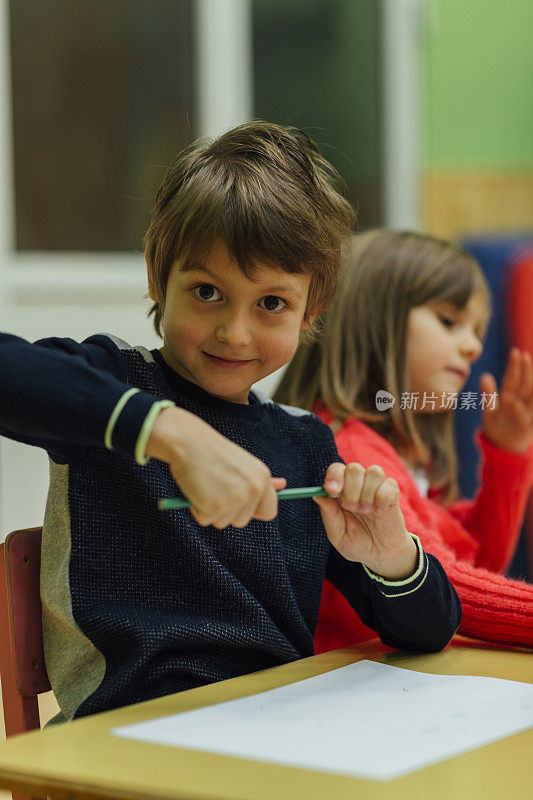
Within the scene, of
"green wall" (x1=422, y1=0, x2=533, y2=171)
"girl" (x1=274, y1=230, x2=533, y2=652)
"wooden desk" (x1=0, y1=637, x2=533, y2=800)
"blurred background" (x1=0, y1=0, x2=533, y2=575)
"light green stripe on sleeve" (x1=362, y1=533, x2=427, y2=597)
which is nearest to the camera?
"wooden desk" (x1=0, y1=637, x2=533, y2=800)

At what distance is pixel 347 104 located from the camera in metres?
3.08

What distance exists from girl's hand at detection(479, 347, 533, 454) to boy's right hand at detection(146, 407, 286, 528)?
908 mm

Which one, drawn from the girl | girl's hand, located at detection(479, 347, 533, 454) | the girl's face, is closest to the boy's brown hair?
the girl

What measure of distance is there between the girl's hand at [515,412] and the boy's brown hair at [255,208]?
0.61m

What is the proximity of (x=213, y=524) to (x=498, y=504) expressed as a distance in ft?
2.75

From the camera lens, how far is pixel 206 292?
0.88 meters

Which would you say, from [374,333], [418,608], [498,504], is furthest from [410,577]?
[498,504]

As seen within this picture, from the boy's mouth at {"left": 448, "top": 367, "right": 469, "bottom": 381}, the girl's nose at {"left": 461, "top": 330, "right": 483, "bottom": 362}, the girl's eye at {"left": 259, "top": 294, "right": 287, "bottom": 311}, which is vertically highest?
the girl's eye at {"left": 259, "top": 294, "right": 287, "bottom": 311}

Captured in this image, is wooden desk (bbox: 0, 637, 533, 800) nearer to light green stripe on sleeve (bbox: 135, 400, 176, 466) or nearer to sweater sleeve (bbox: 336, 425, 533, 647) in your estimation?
light green stripe on sleeve (bbox: 135, 400, 176, 466)

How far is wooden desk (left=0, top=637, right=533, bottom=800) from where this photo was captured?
1.79 ft

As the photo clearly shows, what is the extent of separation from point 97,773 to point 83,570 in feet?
0.96

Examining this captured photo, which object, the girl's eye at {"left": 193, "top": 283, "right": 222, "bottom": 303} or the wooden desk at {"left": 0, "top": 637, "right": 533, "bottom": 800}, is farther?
the girl's eye at {"left": 193, "top": 283, "right": 222, "bottom": 303}

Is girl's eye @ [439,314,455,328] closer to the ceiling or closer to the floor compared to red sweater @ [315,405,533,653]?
closer to the ceiling

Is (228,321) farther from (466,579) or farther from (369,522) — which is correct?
(466,579)
